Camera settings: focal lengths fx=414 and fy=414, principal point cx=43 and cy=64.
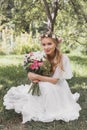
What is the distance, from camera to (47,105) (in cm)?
553

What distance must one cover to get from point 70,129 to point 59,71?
819mm

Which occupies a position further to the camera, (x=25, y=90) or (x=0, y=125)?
(x=25, y=90)

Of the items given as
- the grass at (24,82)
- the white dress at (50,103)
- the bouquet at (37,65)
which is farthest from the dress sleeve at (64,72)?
the grass at (24,82)

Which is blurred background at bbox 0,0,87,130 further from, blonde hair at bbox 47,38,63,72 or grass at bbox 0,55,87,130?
blonde hair at bbox 47,38,63,72

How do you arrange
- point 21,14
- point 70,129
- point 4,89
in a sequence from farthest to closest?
point 21,14 → point 4,89 → point 70,129

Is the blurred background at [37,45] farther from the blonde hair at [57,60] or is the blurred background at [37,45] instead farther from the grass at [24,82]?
the blonde hair at [57,60]

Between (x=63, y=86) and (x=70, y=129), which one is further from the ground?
(x=63, y=86)

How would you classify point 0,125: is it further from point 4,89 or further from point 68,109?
point 4,89

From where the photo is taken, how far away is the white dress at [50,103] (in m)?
5.44

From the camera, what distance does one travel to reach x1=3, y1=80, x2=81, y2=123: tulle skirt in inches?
214

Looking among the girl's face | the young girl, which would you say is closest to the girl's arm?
the young girl

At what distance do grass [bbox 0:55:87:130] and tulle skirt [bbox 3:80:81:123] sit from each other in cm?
9

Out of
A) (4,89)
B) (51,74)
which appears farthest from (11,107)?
(4,89)

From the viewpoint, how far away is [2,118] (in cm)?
556
